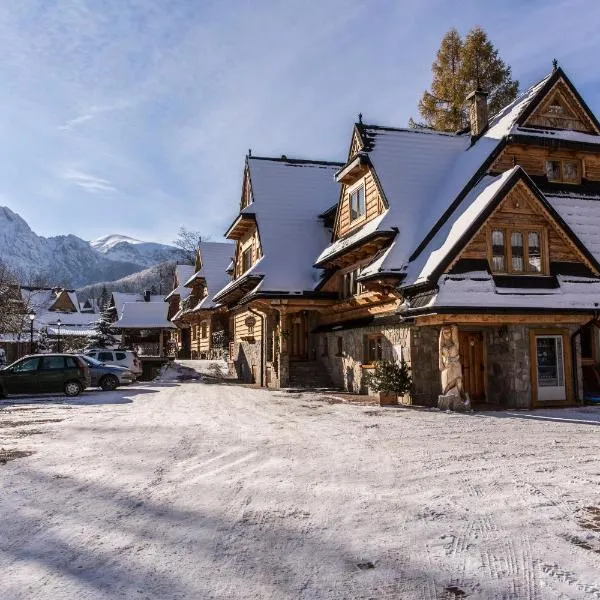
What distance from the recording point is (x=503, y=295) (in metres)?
15.4

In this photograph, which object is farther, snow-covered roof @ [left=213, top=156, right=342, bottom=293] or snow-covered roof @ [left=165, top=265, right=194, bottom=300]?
snow-covered roof @ [left=165, top=265, right=194, bottom=300]

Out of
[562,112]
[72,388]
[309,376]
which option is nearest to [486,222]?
[562,112]

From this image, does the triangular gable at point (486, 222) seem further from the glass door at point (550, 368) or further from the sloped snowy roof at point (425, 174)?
the glass door at point (550, 368)

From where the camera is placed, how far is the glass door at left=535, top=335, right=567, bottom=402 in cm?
1608

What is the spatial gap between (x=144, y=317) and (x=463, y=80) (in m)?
33.0

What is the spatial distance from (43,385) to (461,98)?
92.0 ft

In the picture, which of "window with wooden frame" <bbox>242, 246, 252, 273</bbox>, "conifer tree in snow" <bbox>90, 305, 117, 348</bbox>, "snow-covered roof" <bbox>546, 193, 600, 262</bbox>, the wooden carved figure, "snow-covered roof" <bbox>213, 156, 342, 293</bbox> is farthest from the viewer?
"conifer tree in snow" <bbox>90, 305, 117, 348</bbox>

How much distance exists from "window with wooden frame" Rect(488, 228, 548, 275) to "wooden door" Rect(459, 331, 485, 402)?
239cm

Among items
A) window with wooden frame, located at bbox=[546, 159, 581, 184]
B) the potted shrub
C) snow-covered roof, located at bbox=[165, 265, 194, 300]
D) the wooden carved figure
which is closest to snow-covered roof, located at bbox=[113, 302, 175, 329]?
snow-covered roof, located at bbox=[165, 265, 194, 300]

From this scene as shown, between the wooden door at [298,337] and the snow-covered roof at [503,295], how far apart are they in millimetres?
11928

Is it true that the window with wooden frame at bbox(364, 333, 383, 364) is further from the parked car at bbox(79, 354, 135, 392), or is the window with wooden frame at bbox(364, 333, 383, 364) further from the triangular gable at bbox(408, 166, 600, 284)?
the parked car at bbox(79, 354, 135, 392)

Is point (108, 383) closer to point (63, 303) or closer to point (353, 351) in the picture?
point (353, 351)

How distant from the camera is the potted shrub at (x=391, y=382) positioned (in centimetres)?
1694

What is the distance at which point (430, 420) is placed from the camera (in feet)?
42.5
